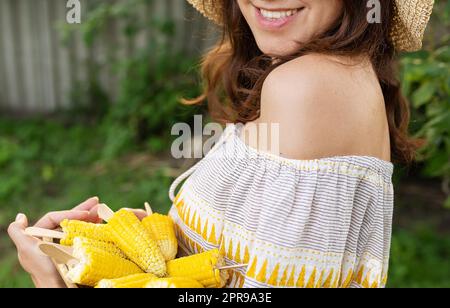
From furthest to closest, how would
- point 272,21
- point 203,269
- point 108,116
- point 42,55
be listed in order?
point 42,55, point 108,116, point 272,21, point 203,269

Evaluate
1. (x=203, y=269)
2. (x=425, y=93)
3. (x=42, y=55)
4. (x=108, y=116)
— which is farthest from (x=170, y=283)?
(x=42, y=55)

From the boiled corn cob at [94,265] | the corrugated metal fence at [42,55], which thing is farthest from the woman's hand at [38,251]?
the corrugated metal fence at [42,55]

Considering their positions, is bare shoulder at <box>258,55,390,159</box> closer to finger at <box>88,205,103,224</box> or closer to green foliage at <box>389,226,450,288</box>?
finger at <box>88,205,103,224</box>

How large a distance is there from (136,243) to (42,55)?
5.41 m

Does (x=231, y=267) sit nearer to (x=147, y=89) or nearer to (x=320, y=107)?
(x=320, y=107)

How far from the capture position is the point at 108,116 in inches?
234

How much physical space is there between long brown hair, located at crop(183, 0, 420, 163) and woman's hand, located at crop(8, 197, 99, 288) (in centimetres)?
52

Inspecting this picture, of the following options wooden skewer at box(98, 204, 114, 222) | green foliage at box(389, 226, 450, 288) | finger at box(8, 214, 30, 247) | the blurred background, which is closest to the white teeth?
wooden skewer at box(98, 204, 114, 222)

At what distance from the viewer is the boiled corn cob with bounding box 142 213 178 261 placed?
4.95 feet

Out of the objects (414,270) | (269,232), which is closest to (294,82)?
(269,232)

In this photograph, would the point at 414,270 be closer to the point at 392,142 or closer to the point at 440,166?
the point at 440,166

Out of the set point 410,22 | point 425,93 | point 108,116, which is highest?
point 410,22

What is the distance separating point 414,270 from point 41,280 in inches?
107

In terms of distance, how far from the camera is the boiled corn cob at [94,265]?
1.34 meters
